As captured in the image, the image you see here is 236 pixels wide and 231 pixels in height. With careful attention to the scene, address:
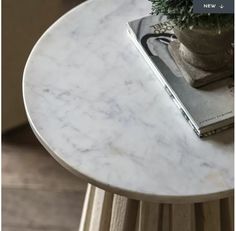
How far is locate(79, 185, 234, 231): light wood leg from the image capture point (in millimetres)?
880

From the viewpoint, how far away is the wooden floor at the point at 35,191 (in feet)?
3.79

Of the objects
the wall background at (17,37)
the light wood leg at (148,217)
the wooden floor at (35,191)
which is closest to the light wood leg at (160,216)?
the light wood leg at (148,217)

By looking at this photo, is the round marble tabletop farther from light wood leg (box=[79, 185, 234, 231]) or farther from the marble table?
light wood leg (box=[79, 185, 234, 231])

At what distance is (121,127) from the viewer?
740 millimetres

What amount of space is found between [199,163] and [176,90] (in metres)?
0.10

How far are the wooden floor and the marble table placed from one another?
0.24m

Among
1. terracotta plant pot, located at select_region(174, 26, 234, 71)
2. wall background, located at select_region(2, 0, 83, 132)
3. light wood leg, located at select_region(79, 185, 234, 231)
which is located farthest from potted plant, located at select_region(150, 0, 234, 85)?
wall background, located at select_region(2, 0, 83, 132)

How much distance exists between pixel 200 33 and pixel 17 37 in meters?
0.52

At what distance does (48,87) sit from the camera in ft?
2.61

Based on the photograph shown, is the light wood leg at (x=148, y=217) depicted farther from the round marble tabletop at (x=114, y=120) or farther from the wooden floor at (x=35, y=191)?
the wooden floor at (x=35, y=191)

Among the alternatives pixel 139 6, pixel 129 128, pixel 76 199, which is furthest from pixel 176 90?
pixel 76 199

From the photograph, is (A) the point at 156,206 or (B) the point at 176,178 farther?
(A) the point at 156,206

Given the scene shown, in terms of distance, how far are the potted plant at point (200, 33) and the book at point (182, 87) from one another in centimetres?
2

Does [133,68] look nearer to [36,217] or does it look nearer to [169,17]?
[169,17]
